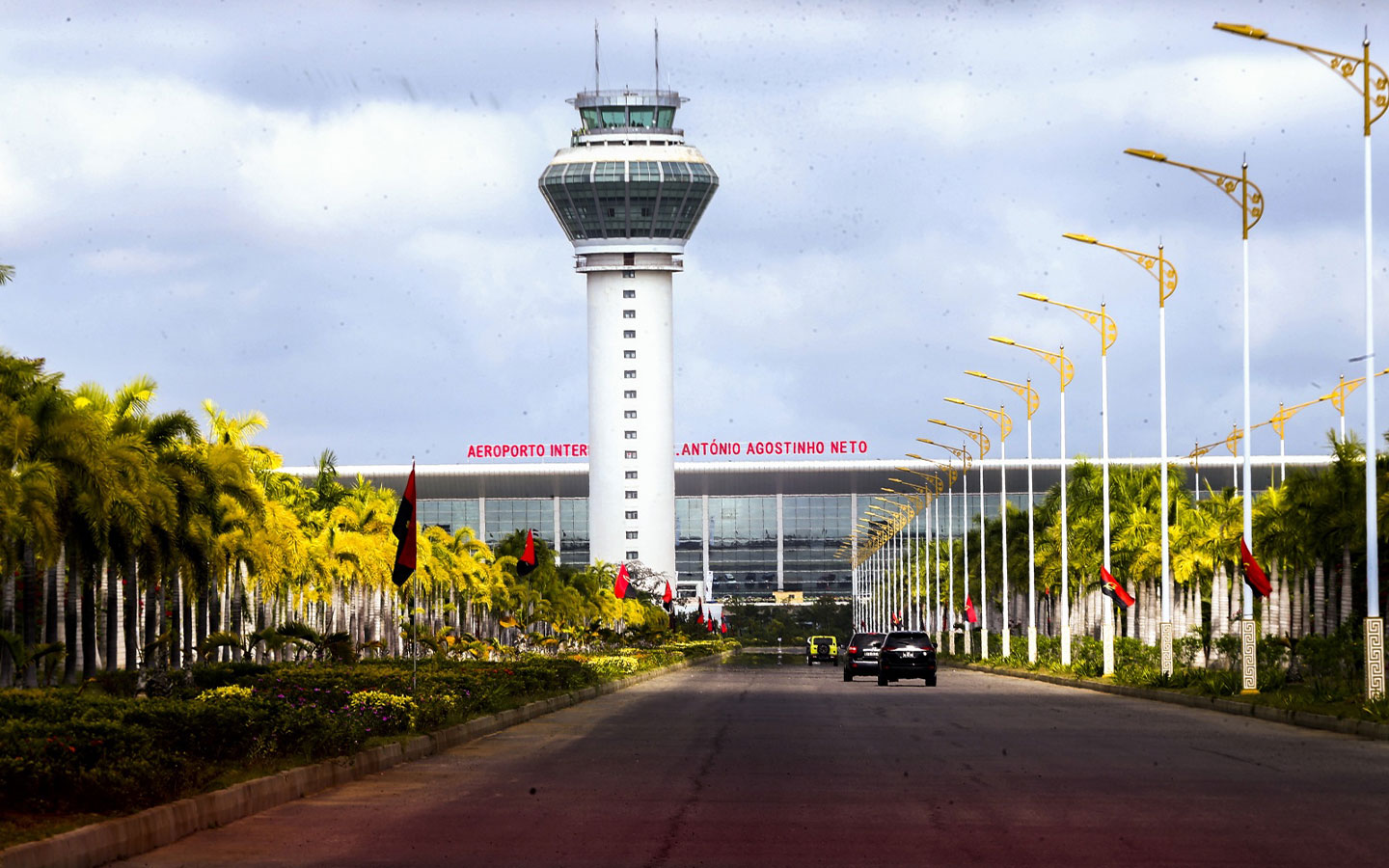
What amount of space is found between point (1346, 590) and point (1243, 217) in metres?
10.3

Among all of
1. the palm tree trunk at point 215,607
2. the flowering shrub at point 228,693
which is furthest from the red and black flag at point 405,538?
the palm tree trunk at point 215,607

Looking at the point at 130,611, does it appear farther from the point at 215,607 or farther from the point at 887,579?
the point at 887,579

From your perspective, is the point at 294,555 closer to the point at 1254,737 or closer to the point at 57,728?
the point at 1254,737

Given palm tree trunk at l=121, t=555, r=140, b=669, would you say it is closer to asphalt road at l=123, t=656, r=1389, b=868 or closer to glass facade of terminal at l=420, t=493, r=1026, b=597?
asphalt road at l=123, t=656, r=1389, b=868

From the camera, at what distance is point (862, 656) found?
6253 centimetres

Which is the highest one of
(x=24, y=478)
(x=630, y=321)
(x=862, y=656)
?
(x=630, y=321)

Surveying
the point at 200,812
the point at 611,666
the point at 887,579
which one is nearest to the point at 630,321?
the point at 887,579

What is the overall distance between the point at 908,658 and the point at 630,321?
274ft

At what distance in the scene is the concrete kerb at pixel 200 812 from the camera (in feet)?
39.2

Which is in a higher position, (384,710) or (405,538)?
(405,538)

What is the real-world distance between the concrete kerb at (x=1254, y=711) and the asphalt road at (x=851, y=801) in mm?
513

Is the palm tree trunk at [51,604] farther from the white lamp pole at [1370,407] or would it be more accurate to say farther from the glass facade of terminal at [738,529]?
the glass facade of terminal at [738,529]

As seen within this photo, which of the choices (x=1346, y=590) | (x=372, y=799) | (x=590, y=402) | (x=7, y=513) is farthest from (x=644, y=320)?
(x=372, y=799)

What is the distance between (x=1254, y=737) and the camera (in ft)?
88.0
